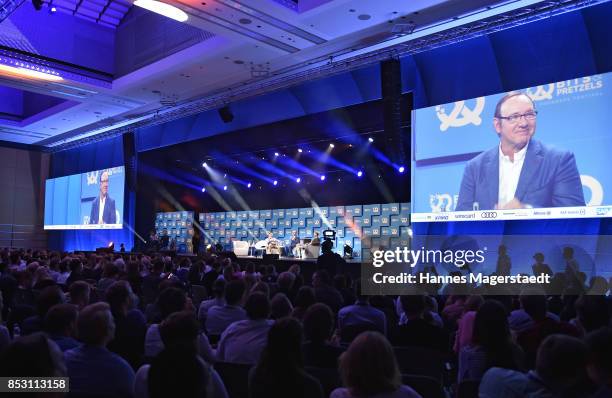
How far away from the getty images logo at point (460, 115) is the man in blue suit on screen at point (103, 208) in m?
13.0

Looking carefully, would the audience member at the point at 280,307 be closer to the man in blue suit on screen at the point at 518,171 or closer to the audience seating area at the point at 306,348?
the audience seating area at the point at 306,348

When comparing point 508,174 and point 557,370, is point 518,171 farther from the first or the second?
point 557,370

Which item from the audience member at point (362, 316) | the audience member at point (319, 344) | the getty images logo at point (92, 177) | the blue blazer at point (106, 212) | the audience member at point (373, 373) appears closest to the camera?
the audience member at point (373, 373)

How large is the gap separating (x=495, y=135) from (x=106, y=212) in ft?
48.2

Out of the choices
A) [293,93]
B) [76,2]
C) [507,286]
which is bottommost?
[507,286]

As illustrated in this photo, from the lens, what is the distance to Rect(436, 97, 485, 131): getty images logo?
9.19 m

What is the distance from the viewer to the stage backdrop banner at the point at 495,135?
7.93m

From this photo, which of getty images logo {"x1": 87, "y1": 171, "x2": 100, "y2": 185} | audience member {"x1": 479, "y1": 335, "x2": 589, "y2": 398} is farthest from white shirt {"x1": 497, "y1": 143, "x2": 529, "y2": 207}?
getty images logo {"x1": 87, "y1": 171, "x2": 100, "y2": 185}

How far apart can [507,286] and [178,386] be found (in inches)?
315

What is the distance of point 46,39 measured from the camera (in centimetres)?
1223

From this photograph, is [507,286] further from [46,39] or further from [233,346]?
[46,39]

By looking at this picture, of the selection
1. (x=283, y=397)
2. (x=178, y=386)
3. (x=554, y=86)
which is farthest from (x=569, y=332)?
(x=554, y=86)

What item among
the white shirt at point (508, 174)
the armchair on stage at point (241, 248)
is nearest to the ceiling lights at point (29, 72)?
the armchair on stage at point (241, 248)

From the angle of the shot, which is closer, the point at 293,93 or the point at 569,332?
the point at 569,332
